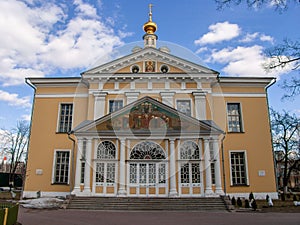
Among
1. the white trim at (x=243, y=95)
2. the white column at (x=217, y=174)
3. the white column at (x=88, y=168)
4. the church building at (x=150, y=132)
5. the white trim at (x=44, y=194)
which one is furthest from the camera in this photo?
the white trim at (x=243, y=95)

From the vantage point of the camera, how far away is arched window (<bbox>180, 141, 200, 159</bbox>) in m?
17.5

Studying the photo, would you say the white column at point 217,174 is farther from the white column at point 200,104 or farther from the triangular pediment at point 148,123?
the white column at point 200,104

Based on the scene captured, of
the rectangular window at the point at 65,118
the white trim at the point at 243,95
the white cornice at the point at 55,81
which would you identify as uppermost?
the white cornice at the point at 55,81

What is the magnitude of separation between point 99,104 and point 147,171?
6.57 meters

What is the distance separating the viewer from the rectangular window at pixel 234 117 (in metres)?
21.2

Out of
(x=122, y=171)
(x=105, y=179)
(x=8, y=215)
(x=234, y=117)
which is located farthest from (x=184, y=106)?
(x=8, y=215)

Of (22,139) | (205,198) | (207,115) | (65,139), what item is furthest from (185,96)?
(22,139)

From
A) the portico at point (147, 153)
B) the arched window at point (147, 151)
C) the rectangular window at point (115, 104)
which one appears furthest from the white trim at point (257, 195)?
the rectangular window at point (115, 104)

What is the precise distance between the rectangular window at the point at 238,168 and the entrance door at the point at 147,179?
577 centimetres

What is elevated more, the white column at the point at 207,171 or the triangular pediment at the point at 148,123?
the triangular pediment at the point at 148,123

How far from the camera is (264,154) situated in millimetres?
20328

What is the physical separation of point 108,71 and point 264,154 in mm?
Result: 13170

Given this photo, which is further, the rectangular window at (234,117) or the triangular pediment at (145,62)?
the triangular pediment at (145,62)

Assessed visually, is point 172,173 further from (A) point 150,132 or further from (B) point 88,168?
(B) point 88,168
